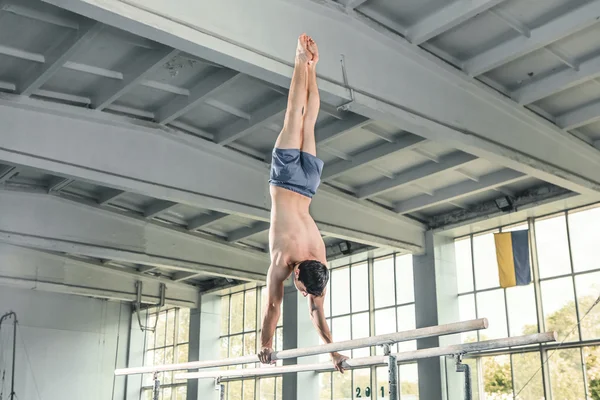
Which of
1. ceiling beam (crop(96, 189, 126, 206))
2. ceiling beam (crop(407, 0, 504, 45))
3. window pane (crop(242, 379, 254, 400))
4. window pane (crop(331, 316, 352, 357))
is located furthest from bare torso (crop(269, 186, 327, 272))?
window pane (crop(242, 379, 254, 400))

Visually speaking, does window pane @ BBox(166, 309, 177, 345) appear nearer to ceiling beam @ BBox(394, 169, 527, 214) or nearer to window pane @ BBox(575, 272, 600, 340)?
ceiling beam @ BBox(394, 169, 527, 214)

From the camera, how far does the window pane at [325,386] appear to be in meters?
15.0

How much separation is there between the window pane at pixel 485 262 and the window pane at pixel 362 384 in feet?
11.3

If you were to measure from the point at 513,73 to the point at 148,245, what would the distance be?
8.42 m

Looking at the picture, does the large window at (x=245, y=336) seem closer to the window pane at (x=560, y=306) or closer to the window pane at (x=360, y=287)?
the window pane at (x=360, y=287)

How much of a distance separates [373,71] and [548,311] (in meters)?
6.47

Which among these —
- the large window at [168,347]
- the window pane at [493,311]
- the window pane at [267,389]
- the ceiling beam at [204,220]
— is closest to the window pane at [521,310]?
the window pane at [493,311]

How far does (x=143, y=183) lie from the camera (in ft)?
32.1

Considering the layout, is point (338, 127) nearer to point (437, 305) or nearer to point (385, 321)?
point (437, 305)

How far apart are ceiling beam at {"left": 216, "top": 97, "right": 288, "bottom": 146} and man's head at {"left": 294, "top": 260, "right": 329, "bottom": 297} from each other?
16.2 feet

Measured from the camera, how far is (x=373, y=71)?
7578mm

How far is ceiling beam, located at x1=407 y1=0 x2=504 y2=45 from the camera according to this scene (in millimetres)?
6988

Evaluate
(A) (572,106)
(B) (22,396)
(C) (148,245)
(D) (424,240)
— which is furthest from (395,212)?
(B) (22,396)

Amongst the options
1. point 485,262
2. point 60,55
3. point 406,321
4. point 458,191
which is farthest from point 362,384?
point 60,55
